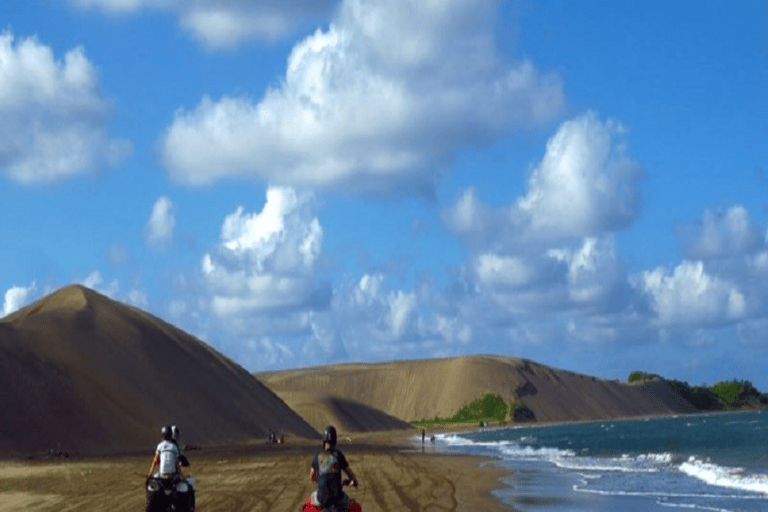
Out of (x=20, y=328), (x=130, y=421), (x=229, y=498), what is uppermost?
(x=20, y=328)

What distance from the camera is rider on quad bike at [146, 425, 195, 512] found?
19844 millimetres

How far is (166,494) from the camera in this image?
19.9 m

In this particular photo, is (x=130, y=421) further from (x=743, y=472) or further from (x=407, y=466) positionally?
(x=743, y=472)

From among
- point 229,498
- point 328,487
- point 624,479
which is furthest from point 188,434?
point 328,487

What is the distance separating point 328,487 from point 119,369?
73.6 m

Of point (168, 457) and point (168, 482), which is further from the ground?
point (168, 457)

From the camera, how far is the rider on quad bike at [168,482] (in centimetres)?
1984

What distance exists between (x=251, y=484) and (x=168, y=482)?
17.0 m

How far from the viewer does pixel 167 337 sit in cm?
10056

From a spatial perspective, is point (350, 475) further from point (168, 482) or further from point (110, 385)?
point (110, 385)

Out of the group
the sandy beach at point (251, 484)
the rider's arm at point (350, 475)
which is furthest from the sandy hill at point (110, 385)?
the rider's arm at point (350, 475)

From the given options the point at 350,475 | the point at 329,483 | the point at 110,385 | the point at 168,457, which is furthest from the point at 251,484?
the point at 110,385

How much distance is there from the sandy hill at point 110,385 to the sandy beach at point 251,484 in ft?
52.2

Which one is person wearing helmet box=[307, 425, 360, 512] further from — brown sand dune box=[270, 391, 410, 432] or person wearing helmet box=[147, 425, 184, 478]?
brown sand dune box=[270, 391, 410, 432]
